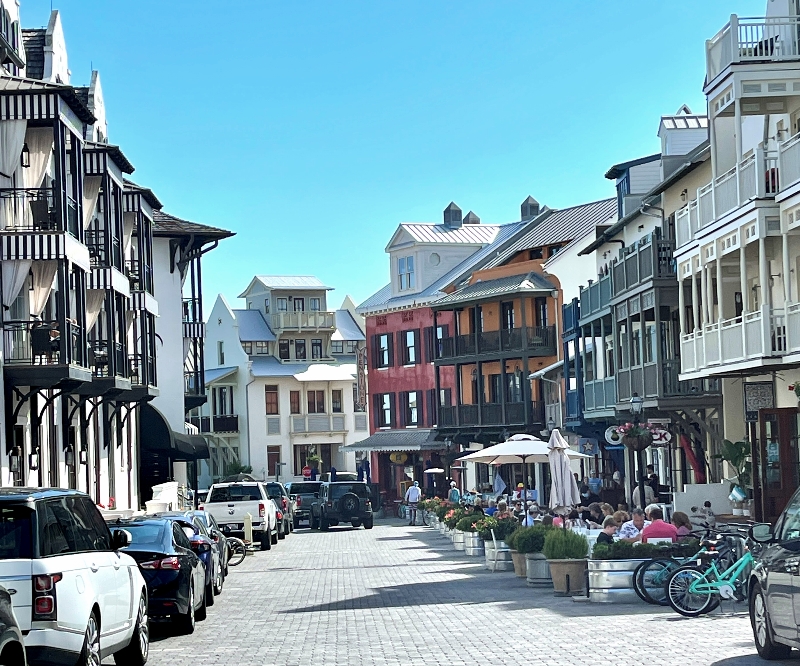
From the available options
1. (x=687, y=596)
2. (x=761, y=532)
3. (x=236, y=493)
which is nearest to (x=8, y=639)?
(x=761, y=532)

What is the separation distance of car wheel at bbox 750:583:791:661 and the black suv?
1673 inches

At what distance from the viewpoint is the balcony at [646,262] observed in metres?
36.0

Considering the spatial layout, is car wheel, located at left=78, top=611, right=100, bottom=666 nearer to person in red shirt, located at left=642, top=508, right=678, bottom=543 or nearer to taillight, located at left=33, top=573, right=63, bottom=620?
taillight, located at left=33, top=573, right=63, bottom=620

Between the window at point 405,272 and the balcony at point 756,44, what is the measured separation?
47.9m

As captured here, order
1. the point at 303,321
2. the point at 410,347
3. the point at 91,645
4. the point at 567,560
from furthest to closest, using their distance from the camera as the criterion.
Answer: the point at 303,321, the point at 410,347, the point at 567,560, the point at 91,645

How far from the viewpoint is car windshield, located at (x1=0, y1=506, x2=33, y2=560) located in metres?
11.2

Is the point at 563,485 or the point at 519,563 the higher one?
the point at 563,485

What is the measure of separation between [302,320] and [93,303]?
52677 mm

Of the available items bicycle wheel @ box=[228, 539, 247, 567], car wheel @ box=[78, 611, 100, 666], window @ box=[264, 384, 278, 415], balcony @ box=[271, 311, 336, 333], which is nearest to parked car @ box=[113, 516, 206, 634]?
car wheel @ box=[78, 611, 100, 666]

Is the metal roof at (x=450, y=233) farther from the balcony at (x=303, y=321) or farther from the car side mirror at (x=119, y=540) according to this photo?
the car side mirror at (x=119, y=540)

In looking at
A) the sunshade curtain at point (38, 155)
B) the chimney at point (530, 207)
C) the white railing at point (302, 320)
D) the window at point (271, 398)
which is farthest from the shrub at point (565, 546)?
the white railing at point (302, 320)

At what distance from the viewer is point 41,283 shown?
97.2 ft

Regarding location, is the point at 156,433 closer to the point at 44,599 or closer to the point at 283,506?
the point at 283,506

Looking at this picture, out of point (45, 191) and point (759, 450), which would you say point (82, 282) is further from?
point (759, 450)
